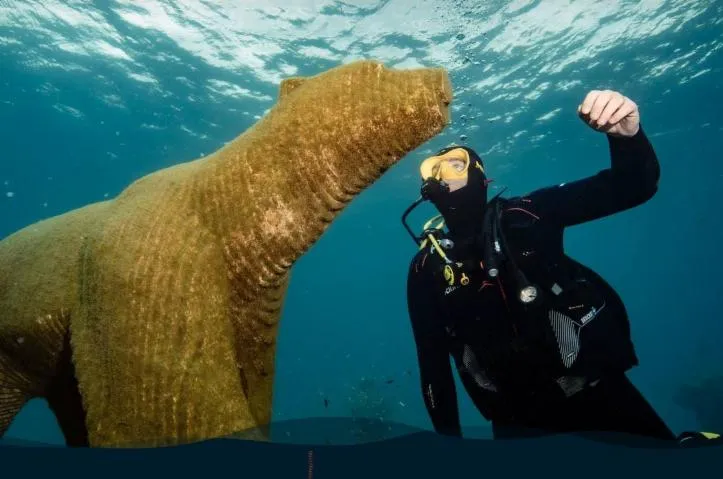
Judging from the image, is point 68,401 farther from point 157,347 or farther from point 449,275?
point 449,275

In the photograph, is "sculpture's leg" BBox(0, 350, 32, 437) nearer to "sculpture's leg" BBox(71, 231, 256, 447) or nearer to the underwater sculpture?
the underwater sculpture

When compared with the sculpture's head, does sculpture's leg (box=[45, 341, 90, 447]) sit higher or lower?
lower

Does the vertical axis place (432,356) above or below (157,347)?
below

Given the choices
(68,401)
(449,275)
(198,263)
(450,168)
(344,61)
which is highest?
(344,61)

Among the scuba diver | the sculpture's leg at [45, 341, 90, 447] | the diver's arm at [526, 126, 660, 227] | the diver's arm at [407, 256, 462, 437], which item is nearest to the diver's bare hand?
the scuba diver

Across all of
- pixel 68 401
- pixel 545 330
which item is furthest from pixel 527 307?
pixel 68 401

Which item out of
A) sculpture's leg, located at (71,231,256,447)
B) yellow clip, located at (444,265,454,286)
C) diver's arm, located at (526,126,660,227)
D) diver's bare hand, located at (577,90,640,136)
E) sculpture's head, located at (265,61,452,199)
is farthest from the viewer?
yellow clip, located at (444,265,454,286)

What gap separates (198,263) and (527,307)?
3071mm

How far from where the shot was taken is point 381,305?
505 ft

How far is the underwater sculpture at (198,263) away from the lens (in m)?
1.46

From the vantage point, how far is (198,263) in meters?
1.60

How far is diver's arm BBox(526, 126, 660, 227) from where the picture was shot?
11.7 feet

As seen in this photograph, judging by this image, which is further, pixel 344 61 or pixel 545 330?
pixel 344 61

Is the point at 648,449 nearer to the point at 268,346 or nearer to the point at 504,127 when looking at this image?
the point at 268,346
